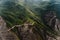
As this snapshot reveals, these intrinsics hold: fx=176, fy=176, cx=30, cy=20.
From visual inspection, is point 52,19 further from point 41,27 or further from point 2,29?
point 2,29

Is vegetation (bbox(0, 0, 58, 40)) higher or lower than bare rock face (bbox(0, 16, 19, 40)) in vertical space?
higher

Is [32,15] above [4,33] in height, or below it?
above

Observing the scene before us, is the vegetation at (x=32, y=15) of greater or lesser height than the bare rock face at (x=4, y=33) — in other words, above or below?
above

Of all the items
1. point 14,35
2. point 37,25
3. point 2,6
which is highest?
point 2,6

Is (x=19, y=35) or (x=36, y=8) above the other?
(x=36, y=8)

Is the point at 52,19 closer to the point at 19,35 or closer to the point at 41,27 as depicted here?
the point at 41,27

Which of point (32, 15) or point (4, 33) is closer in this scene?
point (4, 33)

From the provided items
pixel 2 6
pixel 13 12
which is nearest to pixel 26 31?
pixel 13 12

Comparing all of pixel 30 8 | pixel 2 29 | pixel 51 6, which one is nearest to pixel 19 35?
pixel 2 29

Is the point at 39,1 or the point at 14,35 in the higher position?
the point at 39,1
